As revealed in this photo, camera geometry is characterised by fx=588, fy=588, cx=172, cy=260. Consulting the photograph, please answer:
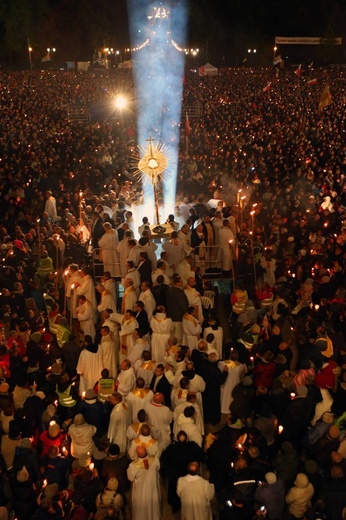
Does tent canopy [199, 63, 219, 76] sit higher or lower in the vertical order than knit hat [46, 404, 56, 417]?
higher

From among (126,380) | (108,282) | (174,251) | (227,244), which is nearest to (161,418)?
(126,380)

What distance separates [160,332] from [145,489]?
2774mm

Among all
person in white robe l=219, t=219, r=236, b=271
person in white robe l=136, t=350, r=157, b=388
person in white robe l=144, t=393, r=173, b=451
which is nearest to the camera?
person in white robe l=144, t=393, r=173, b=451

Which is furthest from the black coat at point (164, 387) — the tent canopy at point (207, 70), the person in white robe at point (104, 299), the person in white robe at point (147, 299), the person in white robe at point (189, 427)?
the tent canopy at point (207, 70)

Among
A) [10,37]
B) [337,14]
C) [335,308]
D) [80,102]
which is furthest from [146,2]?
[335,308]

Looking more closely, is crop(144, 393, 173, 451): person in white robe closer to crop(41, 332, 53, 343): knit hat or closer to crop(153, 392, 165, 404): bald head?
crop(153, 392, 165, 404): bald head

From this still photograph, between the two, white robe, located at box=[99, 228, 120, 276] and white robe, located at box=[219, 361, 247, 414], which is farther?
white robe, located at box=[99, 228, 120, 276]

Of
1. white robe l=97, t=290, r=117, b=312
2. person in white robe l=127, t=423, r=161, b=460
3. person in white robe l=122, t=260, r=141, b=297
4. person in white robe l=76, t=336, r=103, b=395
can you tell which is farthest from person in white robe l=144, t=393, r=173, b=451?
person in white robe l=122, t=260, r=141, b=297

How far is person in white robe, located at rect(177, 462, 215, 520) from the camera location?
235 inches

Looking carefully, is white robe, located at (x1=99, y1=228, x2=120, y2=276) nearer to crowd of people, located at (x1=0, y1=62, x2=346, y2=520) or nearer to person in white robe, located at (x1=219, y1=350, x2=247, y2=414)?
crowd of people, located at (x1=0, y1=62, x2=346, y2=520)

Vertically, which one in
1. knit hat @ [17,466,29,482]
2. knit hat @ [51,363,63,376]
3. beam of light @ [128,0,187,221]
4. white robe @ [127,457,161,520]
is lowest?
white robe @ [127,457,161,520]

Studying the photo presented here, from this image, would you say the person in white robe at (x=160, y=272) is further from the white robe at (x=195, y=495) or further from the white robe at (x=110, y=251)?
the white robe at (x=195, y=495)

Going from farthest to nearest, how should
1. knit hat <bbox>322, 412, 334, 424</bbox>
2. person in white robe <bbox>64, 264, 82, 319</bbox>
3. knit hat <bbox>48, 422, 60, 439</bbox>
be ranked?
person in white robe <bbox>64, 264, 82, 319</bbox>
knit hat <bbox>322, 412, 334, 424</bbox>
knit hat <bbox>48, 422, 60, 439</bbox>

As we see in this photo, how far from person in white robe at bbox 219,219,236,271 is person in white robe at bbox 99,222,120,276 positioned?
83.9 inches
